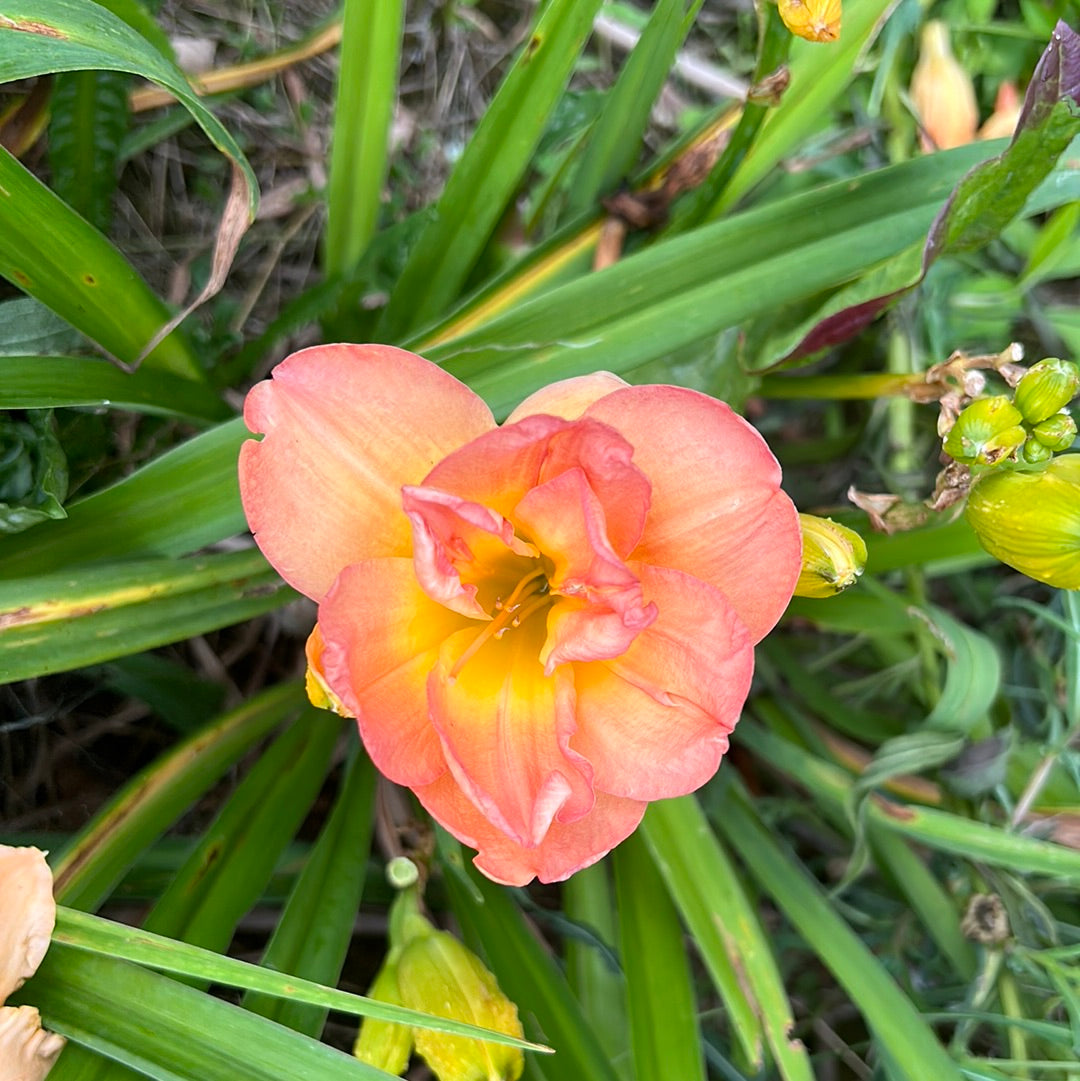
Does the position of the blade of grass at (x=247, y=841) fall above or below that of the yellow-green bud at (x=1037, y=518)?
below

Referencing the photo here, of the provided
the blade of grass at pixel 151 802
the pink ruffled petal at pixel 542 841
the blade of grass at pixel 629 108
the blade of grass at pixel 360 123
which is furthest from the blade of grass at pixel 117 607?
the blade of grass at pixel 629 108

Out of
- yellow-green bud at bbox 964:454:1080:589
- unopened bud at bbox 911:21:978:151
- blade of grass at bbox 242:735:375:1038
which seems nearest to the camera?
yellow-green bud at bbox 964:454:1080:589

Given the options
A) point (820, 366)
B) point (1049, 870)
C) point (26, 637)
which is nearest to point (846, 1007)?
point (1049, 870)

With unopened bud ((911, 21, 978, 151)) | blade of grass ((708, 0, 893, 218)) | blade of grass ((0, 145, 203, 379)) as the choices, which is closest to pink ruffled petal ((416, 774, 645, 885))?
blade of grass ((0, 145, 203, 379))

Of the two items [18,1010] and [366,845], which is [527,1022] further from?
[18,1010]

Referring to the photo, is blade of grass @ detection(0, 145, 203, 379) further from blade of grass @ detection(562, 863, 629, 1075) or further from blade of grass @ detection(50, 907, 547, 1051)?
blade of grass @ detection(562, 863, 629, 1075)

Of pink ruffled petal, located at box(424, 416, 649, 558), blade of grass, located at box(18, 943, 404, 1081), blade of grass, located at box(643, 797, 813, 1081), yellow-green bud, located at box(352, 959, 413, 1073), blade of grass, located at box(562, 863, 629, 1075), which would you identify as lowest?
blade of grass, located at box(562, 863, 629, 1075)

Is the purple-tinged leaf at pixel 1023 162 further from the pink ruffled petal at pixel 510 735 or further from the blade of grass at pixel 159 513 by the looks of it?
the blade of grass at pixel 159 513

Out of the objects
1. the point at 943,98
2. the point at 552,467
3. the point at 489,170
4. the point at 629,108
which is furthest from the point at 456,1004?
the point at 943,98
